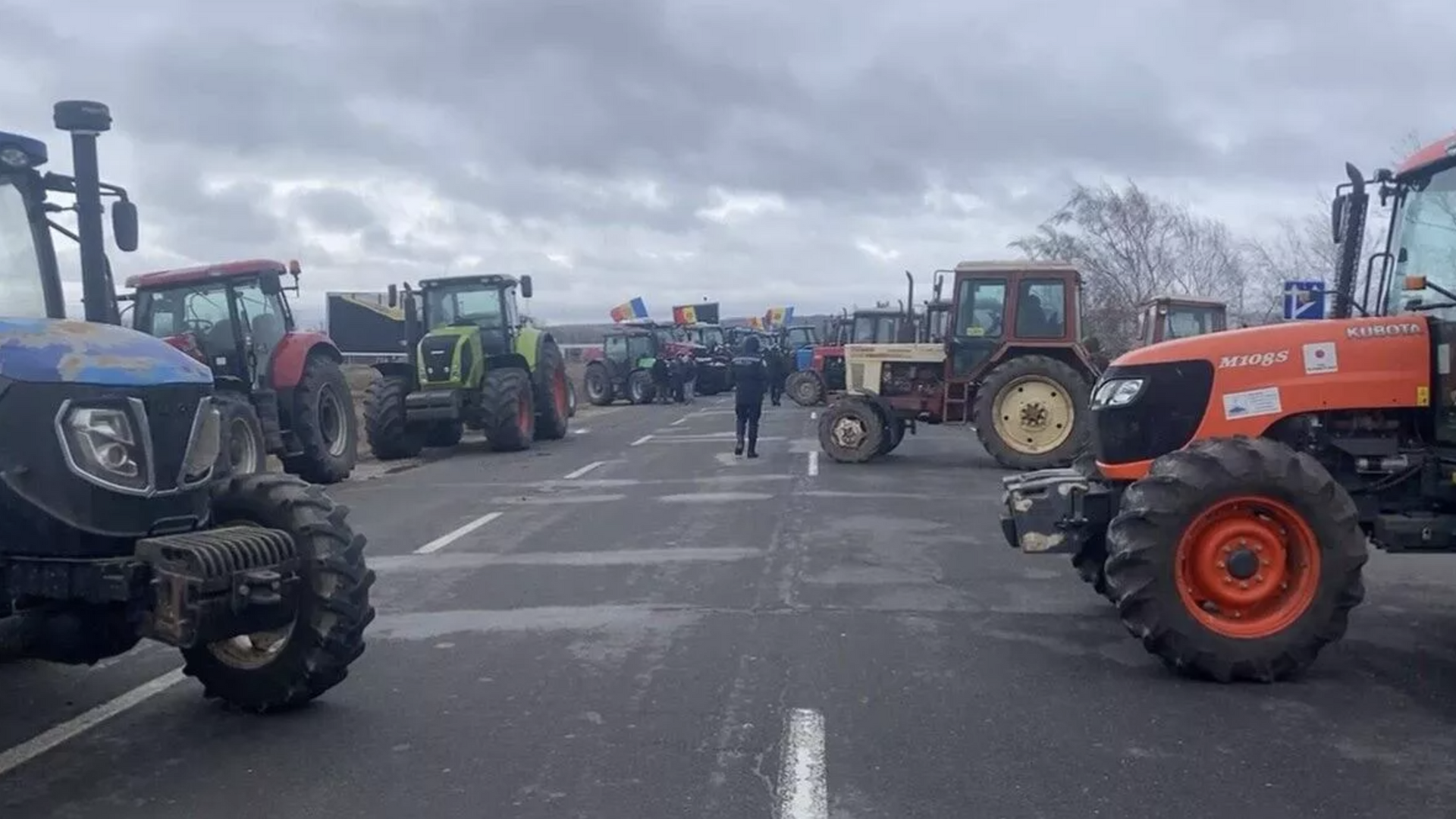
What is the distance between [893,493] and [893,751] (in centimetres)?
920

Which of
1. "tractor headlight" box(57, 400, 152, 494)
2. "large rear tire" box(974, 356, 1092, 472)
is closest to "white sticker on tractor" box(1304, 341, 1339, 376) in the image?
"tractor headlight" box(57, 400, 152, 494)

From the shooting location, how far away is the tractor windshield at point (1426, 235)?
7480 mm

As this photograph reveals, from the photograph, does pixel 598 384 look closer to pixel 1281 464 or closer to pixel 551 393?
pixel 551 393

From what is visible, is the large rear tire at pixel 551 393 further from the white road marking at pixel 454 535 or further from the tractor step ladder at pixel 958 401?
the white road marking at pixel 454 535

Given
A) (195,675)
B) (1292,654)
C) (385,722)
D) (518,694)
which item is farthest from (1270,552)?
(195,675)

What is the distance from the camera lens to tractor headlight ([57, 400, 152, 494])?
17.9ft

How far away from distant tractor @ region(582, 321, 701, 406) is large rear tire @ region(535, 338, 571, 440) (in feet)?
49.9

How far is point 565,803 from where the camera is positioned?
5.04 metres

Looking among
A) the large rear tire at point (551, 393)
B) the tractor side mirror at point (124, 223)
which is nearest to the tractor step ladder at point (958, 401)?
the large rear tire at point (551, 393)

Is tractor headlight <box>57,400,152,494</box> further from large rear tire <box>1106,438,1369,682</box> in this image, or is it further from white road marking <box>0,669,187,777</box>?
large rear tire <box>1106,438,1369,682</box>

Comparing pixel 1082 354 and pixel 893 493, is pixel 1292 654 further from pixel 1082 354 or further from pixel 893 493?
pixel 1082 354

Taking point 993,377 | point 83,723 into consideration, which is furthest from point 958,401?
point 83,723

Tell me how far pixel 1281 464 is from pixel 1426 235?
6.40 ft

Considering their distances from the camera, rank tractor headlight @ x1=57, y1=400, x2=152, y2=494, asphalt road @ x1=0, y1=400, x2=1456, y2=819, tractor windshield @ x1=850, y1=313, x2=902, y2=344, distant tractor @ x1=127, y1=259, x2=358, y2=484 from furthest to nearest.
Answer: tractor windshield @ x1=850, y1=313, x2=902, y2=344, distant tractor @ x1=127, y1=259, x2=358, y2=484, tractor headlight @ x1=57, y1=400, x2=152, y2=494, asphalt road @ x1=0, y1=400, x2=1456, y2=819
